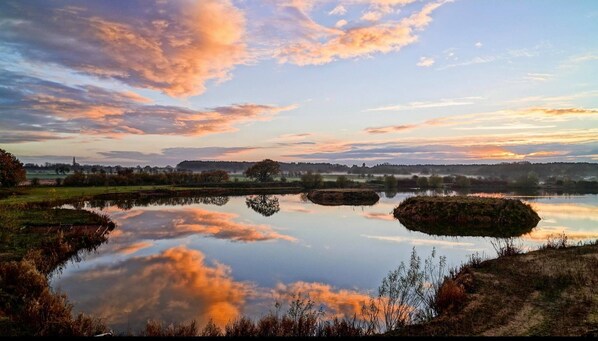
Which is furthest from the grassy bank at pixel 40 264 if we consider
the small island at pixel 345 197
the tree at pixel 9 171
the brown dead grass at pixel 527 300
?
the small island at pixel 345 197

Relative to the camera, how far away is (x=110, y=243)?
22.8 metres

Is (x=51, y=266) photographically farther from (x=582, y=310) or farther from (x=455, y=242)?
(x=455, y=242)

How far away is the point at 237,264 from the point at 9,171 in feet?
170

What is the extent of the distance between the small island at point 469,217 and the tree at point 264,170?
60584 mm

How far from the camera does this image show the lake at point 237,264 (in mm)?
12359

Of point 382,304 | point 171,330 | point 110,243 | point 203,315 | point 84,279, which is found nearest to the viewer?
Result: point 171,330

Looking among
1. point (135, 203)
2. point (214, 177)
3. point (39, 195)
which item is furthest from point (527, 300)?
point (214, 177)

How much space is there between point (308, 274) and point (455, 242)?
1241cm

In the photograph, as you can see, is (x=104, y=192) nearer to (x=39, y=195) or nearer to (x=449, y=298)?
(x=39, y=195)

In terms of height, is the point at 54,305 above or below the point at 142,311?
above

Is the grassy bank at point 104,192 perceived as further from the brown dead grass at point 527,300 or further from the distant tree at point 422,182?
the brown dead grass at point 527,300

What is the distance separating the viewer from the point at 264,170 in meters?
96.6

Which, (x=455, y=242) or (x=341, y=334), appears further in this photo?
(x=455, y=242)

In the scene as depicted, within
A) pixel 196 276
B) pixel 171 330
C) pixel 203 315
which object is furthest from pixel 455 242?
pixel 171 330
